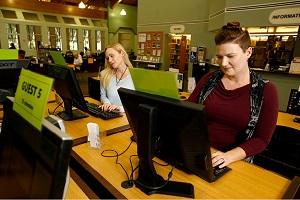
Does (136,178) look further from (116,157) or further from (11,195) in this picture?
(11,195)

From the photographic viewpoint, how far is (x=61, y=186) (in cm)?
55

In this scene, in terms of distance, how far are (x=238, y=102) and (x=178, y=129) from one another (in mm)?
682

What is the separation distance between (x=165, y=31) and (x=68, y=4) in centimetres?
695

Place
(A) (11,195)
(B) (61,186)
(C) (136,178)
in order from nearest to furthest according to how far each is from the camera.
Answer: (B) (61,186)
(A) (11,195)
(C) (136,178)

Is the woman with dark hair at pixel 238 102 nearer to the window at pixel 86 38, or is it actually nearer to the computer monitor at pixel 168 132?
the computer monitor at pixel 168 132

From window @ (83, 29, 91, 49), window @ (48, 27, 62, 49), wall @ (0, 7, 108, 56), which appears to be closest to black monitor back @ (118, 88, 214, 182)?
wall @ (0, 7, 108, 56)

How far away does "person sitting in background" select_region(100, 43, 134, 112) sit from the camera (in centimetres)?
233

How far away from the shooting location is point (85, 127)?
1.75 meters

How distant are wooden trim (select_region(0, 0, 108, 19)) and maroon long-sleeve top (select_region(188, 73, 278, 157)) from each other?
40.5 ft

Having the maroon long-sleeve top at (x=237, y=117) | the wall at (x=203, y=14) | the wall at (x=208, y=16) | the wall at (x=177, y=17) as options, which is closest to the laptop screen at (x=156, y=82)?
the maroon long-sleeve top at (x=237, y=117)

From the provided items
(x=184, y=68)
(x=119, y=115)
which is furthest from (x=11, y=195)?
(x=184, y=68)

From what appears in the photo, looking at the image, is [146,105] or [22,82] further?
[146,105]

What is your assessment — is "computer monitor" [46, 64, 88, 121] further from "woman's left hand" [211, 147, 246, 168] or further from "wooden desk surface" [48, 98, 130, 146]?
"woman's left hand" [211, 147, 246, 168]

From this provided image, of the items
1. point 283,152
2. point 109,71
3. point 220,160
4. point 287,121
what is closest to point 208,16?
point 287,121
